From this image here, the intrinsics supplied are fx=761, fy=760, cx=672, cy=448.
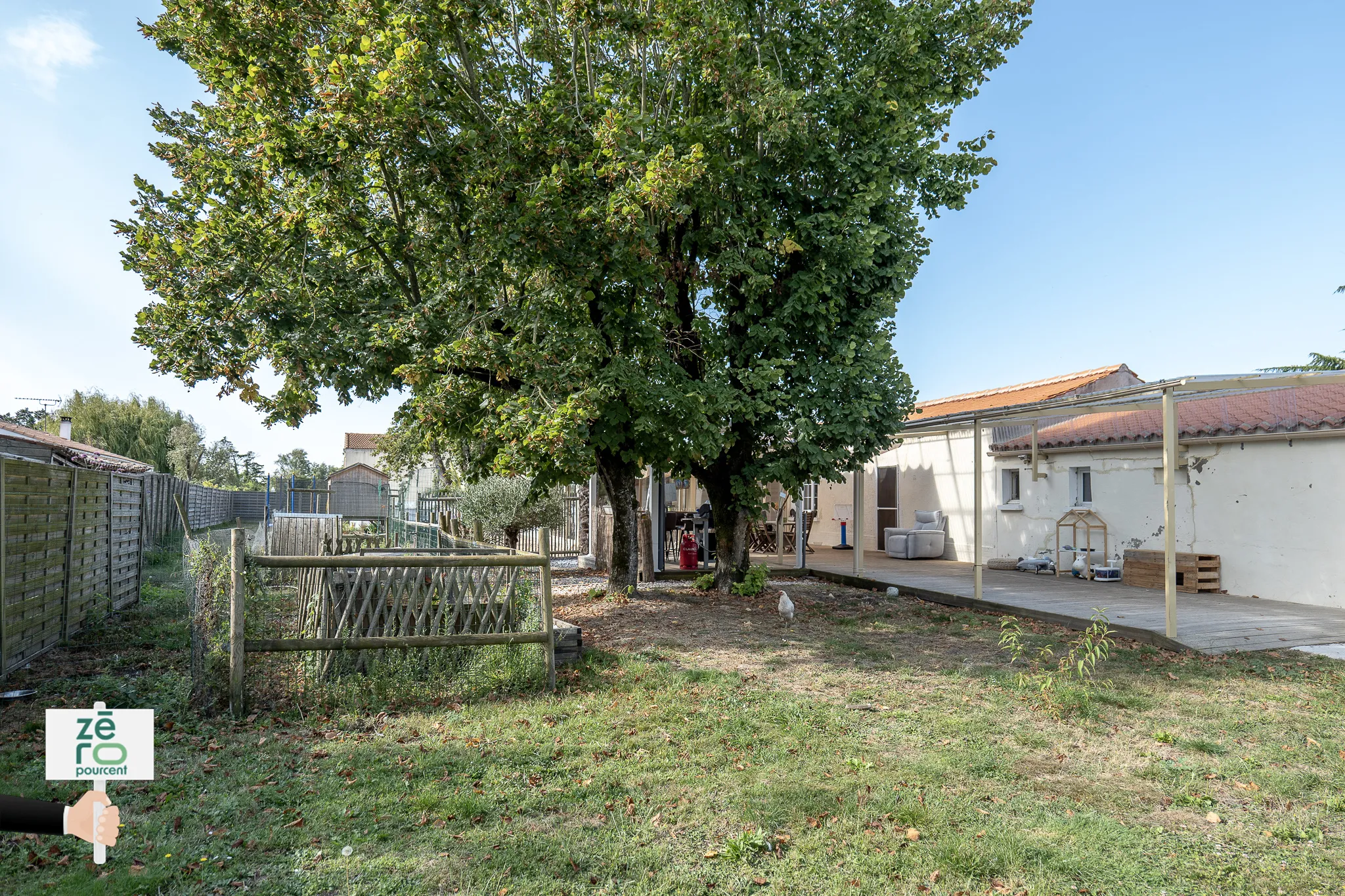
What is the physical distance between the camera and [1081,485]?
1527 centimetres

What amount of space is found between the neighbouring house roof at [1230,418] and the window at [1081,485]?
0.58m

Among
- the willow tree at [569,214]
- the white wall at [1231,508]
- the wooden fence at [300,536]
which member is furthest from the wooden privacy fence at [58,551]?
the white wall at [1231,508]

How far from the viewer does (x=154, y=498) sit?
64.6 feet

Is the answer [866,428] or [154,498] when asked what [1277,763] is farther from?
[154,498]

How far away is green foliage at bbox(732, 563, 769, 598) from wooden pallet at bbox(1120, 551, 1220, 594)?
6721mm

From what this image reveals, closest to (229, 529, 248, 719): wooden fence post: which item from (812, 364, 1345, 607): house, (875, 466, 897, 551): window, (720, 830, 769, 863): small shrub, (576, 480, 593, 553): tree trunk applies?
(720, 830, 769, 863): small shrub

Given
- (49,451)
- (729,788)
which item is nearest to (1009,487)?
(729,788)

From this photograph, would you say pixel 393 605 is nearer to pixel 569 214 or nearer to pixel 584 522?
pixel 569 214

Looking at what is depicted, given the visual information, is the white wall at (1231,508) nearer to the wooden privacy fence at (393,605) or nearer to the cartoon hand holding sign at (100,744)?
the wooden privacy fence at (393,605)

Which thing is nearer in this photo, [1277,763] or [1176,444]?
[1277,763]

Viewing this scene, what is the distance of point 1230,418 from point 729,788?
12.2m

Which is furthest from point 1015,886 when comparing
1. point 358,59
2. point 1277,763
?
point 358,59

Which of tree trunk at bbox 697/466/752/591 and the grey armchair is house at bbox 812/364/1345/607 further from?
tree trunk at bbox 697/466/752/591

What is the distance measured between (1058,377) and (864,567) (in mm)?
7763
